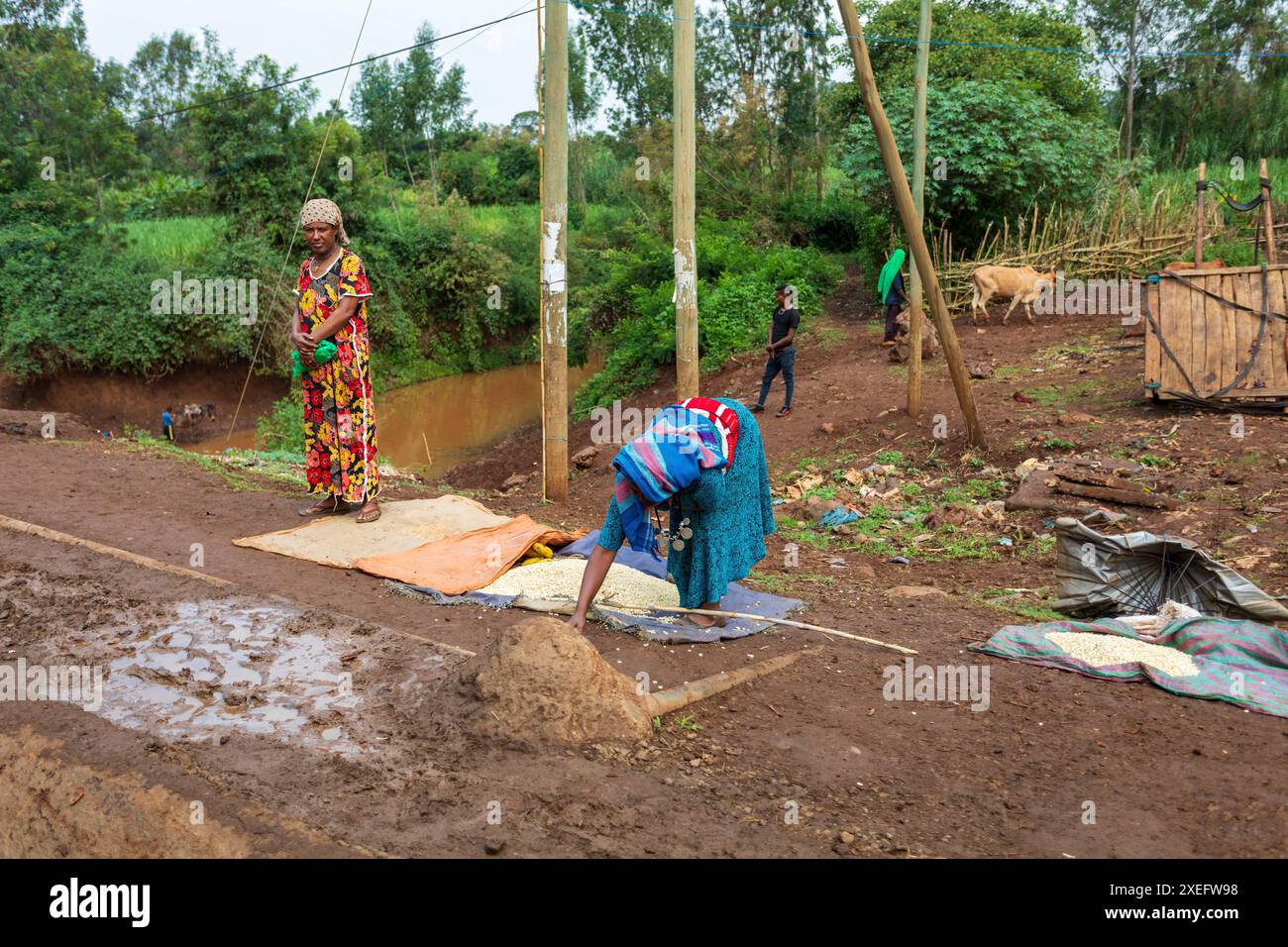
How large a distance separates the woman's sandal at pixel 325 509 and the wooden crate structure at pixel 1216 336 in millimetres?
7438

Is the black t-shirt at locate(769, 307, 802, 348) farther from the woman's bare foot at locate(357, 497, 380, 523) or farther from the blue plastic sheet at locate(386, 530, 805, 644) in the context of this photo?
the woman's bare foot at locate(357, 497, 380, 523)

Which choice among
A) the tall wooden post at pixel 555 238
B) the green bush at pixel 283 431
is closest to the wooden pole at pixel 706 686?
the tall wooden post at pixel 555 238

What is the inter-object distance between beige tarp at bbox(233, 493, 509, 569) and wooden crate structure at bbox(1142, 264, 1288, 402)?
654 cm

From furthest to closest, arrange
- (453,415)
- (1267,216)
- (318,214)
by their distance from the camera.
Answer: (453,415), (1267,216), (318,214)

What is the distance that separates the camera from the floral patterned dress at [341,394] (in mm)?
6230

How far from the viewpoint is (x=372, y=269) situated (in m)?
22.2

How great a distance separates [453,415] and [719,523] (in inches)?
683

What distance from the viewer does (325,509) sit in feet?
22.0

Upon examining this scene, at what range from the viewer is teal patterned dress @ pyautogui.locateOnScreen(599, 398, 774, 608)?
453cm

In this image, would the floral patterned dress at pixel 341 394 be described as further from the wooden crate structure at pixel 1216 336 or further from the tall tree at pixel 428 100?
the tall tree at pixel 428 100

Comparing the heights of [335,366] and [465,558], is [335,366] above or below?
above

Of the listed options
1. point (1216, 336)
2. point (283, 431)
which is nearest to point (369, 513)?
point (1216, 336)

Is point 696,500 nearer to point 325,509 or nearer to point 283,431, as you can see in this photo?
point 325,509
